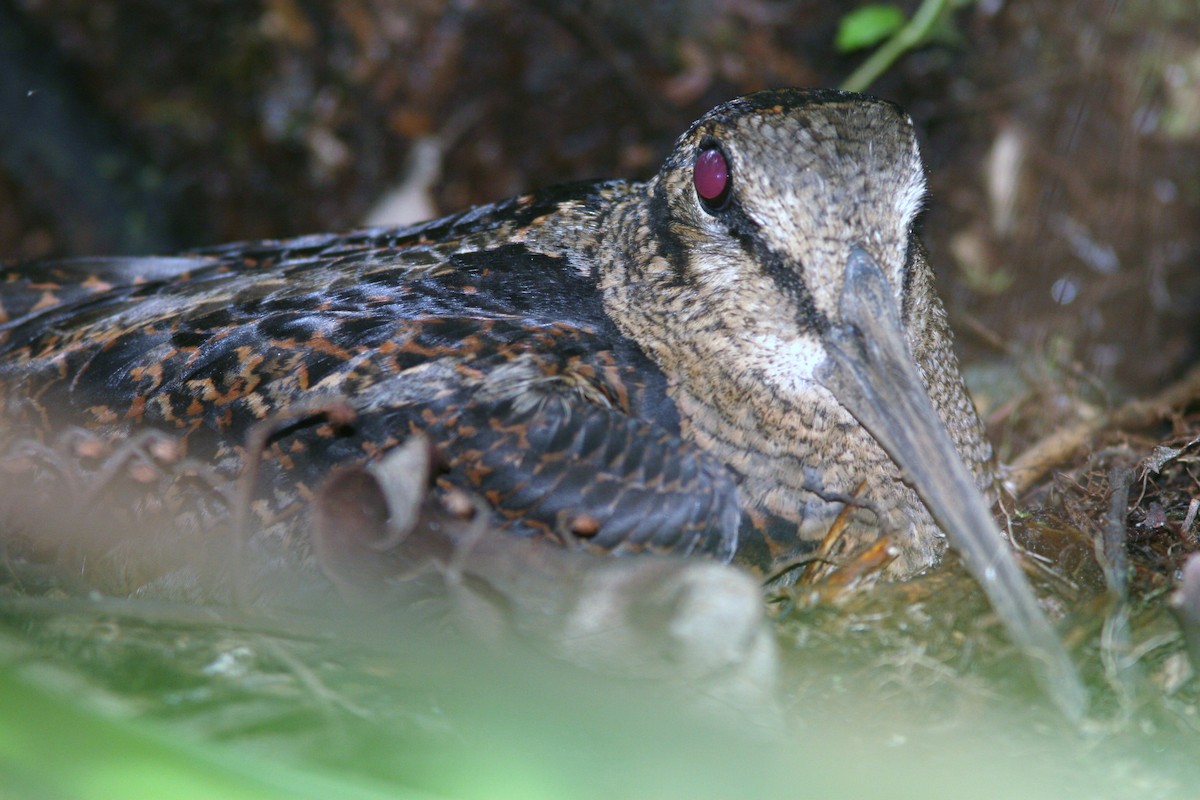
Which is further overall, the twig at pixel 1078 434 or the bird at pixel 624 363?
the twig at pixel 1078 434

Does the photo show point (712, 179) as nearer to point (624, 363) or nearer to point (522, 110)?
point (624, 363)

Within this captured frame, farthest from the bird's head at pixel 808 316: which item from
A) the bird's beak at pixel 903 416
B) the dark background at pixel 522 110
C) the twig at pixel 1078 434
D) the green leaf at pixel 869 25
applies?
the dark background at pixel 522 110

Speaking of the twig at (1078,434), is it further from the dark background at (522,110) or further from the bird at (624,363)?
the dark background at (522,110)

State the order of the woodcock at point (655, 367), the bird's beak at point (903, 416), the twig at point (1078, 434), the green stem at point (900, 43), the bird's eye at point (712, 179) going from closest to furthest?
1. the bird's beak at point (903, 416)
2. the woodcock at point (655, 367)
3. the bird's eye at point (712, 179)
4. the twig at point (1078, 434)
5. the green stem at point (900, 43)

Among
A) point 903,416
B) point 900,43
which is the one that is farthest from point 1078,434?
point 900,43

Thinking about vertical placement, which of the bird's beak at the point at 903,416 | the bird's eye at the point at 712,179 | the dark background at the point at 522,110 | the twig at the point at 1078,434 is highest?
the dark background at the point at 522,110

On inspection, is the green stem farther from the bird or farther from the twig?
the bird
